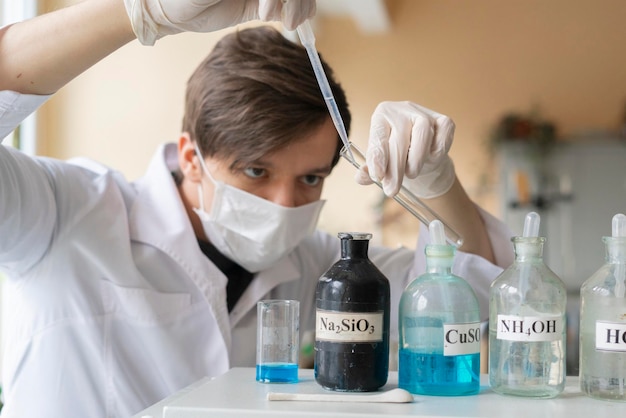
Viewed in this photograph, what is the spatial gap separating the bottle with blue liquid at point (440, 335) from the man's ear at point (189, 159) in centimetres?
63

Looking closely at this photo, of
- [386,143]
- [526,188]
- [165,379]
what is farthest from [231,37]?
[526,188]

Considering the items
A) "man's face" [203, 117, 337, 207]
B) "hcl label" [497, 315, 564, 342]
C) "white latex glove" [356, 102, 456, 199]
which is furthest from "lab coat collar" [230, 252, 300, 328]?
"hcl label" [497, 315, 564, 342]

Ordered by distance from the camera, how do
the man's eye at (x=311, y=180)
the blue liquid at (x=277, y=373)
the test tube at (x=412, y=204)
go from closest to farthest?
the blue liquid at (x=277, y=373)
the test tube at (x=412, y=204)
the man's eye at (x=311, y=180)

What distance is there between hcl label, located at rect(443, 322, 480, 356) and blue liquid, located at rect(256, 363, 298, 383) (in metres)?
0.18

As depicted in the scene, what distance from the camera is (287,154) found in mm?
1276

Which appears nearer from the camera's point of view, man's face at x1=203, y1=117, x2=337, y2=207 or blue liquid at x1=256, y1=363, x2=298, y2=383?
blue liquid at x1=256, y1=363, x2=298, y2=383

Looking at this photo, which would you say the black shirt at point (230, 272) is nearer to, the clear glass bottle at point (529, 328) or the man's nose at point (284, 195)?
the man's nose at point (284, 195)

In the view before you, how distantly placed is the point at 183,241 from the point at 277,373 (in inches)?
18.0

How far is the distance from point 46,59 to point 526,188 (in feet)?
11.9

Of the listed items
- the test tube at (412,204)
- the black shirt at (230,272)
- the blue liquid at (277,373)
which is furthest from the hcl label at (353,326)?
the black shirt at (230,272)

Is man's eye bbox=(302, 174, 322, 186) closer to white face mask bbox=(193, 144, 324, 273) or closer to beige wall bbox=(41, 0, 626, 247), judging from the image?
white face mask bbox=(193, 144, 324, 273)

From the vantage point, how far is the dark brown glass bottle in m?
0.82

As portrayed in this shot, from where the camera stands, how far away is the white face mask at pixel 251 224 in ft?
4.28

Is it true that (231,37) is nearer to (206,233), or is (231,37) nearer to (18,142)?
(206,233)
